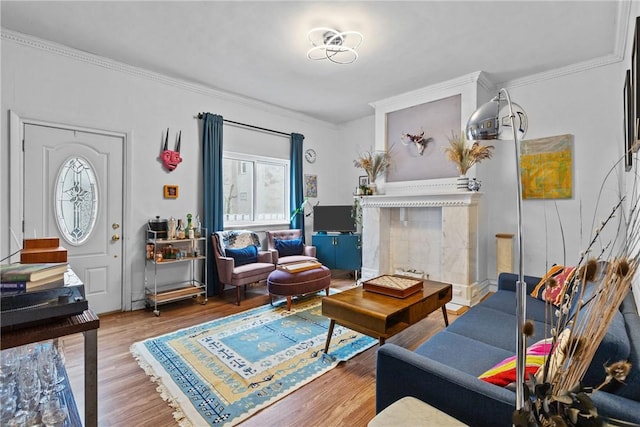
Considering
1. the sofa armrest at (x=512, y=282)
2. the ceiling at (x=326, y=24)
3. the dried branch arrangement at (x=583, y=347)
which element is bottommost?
the sofa armrest at (x=512, y=282)

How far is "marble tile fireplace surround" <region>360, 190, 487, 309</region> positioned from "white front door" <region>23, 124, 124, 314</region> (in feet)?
11.1

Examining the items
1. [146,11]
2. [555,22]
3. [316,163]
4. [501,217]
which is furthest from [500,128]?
[316,163]

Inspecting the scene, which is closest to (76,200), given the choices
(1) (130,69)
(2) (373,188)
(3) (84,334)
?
(1) (130,69)

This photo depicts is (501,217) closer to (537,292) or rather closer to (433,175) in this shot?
(433,175)

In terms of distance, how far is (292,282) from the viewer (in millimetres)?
3654

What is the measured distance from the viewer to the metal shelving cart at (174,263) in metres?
3.75

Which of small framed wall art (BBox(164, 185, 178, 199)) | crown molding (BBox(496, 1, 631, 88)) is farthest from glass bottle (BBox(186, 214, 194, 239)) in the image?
crown molding (BBox(496, 1, 631, 88))

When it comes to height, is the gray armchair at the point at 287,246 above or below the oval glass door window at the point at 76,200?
below

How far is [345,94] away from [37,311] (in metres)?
4.45

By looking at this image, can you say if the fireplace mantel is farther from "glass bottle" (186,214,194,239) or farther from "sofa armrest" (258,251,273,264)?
"glass bottle" (186,214,194,239)

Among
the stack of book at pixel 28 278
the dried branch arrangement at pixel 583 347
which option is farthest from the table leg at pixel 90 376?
the dried branch arrangement at pixel 583 347

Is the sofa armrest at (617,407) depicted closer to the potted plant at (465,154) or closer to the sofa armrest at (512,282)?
the sofa armrest at (512,282)

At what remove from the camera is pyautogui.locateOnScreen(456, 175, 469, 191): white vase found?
3916 millimetres

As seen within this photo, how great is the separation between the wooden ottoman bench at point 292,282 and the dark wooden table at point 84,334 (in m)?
2.58
